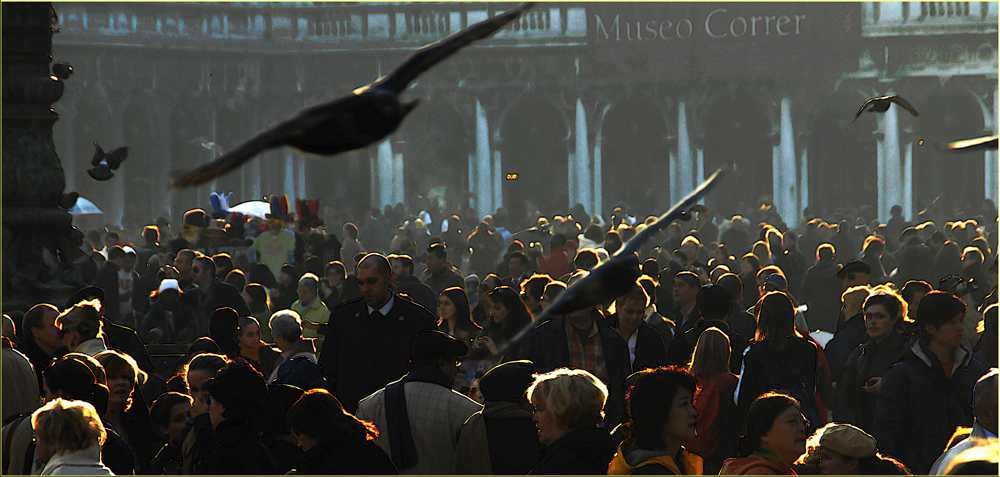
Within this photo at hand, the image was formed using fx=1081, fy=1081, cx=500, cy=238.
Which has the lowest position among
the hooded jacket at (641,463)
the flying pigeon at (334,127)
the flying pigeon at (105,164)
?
the hooded jacket at (641,463)

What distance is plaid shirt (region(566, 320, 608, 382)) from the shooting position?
609 centimetres

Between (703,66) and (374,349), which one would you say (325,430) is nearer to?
(374,349)

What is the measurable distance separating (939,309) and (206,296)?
6283 millimetres

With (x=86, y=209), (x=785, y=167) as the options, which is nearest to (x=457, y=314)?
(x=86, y=209)

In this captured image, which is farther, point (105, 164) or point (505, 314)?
point (105, 164)

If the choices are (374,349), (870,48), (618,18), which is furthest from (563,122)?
(374,349)

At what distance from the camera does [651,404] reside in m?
3.88

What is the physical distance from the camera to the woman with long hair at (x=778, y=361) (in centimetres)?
585

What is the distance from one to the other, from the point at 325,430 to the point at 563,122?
28.9 m

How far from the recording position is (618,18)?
29953 mm

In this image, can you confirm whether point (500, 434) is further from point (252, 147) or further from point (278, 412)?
point (252, 147)

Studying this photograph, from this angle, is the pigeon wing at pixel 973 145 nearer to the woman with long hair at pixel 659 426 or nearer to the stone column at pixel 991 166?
the woman with long hair at pixel 659 426

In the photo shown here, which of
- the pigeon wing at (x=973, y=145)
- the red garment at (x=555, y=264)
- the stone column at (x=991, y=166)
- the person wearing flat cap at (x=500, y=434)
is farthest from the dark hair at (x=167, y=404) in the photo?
the stone column at (x=991, y=166)

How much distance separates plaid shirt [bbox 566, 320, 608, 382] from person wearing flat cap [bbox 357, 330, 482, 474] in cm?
138
